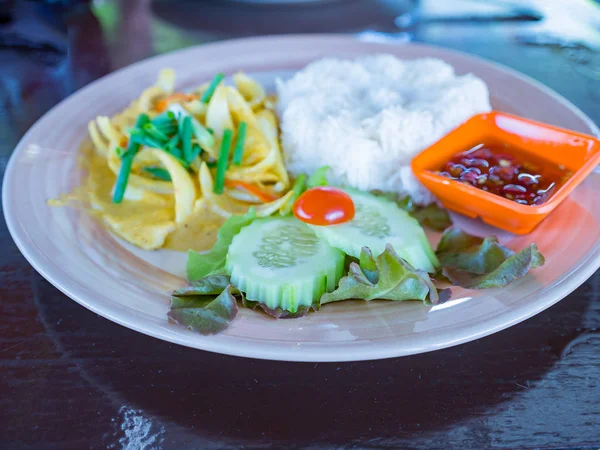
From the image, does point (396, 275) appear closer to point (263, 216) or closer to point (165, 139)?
point (263, 216)

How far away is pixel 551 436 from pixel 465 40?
3.32 metres

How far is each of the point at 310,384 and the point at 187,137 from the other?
133 centimetres

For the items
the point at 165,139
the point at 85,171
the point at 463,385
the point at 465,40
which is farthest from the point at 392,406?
the point at 465,40

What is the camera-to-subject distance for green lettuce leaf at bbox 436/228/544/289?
1.92 meters

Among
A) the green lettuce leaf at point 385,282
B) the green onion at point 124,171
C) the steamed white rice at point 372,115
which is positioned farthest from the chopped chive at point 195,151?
the green lettuce leaf at point 385,282

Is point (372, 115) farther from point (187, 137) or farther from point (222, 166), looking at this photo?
point (187, 137)

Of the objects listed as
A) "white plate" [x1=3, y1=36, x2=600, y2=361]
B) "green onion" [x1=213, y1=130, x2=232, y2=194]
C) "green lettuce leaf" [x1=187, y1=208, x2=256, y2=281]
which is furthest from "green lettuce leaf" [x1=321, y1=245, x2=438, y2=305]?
"green onion" [x1=213, y1=130, x2=232, y2=194]

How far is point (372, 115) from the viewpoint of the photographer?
2828 mm

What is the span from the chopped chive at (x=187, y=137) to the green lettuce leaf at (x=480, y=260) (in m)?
1.16

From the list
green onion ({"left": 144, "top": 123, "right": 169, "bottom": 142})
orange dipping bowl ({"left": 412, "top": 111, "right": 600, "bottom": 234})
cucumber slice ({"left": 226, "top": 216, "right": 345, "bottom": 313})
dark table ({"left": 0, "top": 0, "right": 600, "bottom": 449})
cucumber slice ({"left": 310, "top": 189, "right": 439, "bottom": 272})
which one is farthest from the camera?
green onion ({"left": 144, "top": 123, "right": 169, "bottom": 142})

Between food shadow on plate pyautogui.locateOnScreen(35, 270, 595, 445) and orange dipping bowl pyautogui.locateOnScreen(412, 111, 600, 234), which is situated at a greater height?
orange dipping bowl pyautogui.locateOnScreen(412, 111, 600, 234)

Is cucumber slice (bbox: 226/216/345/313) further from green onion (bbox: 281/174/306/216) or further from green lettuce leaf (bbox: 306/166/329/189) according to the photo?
green lettuce leaf (bbox: 306/166/329/189)

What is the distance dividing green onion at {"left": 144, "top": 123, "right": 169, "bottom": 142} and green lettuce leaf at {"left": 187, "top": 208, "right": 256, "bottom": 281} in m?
0.66

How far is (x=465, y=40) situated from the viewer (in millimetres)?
4262
